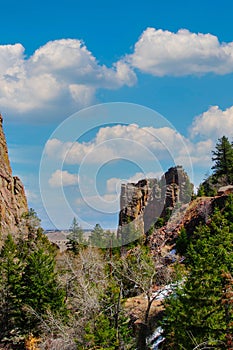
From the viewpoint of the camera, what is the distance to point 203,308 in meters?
24.6

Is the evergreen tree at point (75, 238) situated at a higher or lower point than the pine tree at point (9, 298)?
higher

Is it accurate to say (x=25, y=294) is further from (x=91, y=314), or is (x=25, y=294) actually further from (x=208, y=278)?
(x=208, y=278)

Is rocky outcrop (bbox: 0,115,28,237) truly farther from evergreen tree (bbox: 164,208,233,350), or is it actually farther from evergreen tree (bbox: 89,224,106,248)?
evergreen tree (bbox: 164,208,233,350)

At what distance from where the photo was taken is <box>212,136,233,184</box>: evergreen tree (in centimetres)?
6631

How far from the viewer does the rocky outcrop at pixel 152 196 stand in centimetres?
10431

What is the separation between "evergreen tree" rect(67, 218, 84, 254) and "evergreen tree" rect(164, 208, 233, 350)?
158ft

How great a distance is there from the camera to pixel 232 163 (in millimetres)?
66938

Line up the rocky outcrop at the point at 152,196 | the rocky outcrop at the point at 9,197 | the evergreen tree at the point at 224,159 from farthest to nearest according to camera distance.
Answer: the rocky outcrop at the point at 152,196 → the rocky outcrop at the point at 9,197 → the evergreen tree at the point at 224,159

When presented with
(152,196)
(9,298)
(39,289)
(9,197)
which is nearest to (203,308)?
(39,289)

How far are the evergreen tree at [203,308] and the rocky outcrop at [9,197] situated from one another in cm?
5901

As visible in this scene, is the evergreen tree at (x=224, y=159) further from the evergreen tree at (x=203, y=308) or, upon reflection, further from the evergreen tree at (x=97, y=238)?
the evergreen tree at (x=203, y=308)

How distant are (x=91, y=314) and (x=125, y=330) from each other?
6.54 ft

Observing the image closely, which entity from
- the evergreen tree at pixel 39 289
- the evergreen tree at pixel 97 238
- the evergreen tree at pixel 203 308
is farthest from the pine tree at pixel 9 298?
the evergreen tree at pixel 97 238

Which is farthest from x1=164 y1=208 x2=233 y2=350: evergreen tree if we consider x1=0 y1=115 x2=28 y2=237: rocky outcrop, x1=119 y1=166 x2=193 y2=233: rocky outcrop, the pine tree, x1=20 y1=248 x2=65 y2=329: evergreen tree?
x1=119 y1=166 x2=193 y2=233: rocky outcrop
